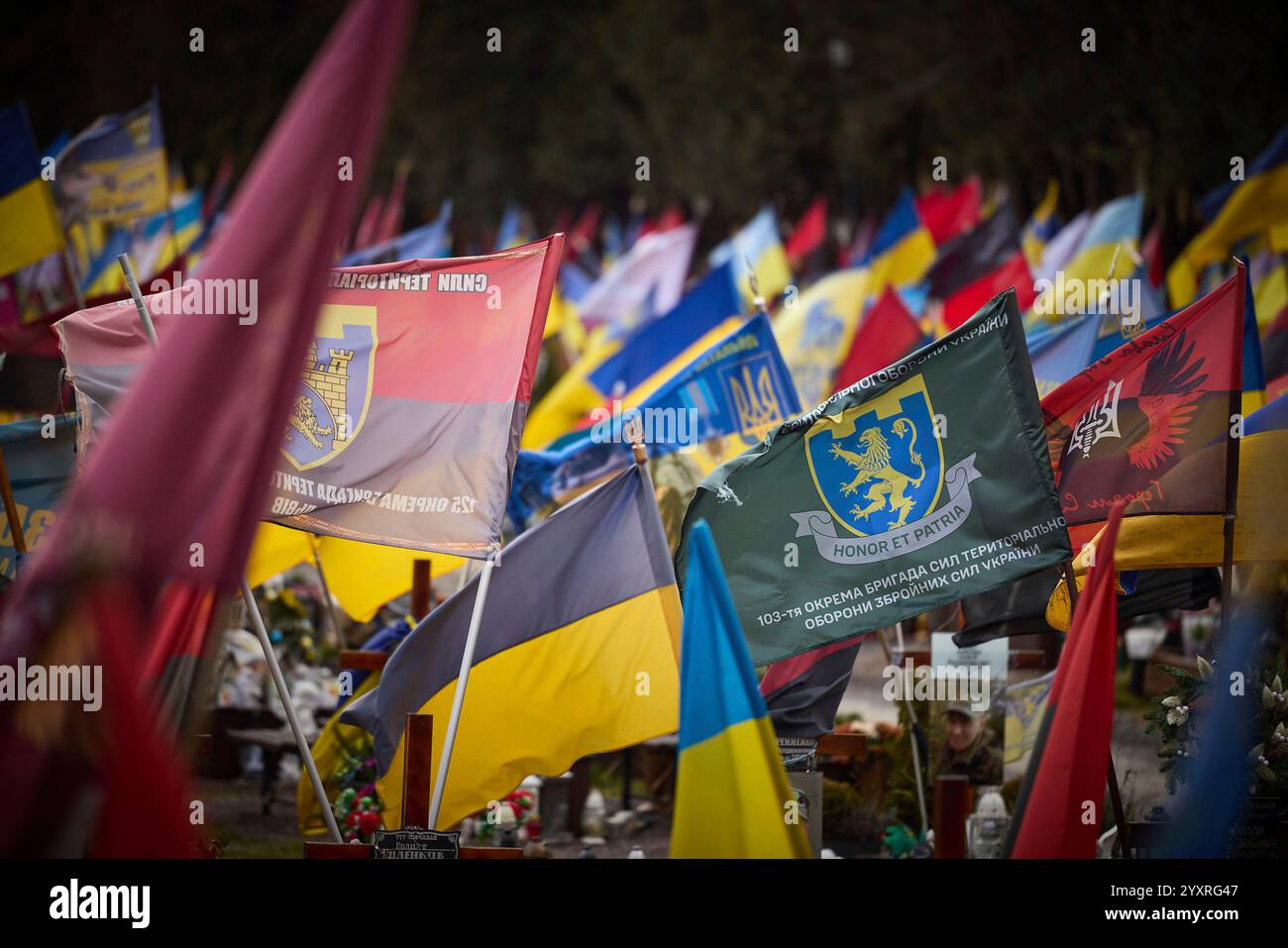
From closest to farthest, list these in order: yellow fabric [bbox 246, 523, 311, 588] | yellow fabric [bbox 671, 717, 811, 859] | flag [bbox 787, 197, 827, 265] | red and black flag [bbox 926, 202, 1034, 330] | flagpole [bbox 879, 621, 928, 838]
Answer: yellow fabric [bbox 671, 717, 811, 859] < flagpole [bbox 879, 621, 928, 838] < yellow fabric [bbox 246, 523, 311, 588] < red and black flag [bbox 926, 202, 1034, 330] < flag [bbox 787, 197, 827, 265]

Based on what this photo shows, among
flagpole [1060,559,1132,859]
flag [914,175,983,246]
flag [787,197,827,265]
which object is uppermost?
flag [787,197,827,265]

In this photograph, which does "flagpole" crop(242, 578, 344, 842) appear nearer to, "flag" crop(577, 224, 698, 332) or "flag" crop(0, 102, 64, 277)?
"flag" crop(0, 102, 64, 277)

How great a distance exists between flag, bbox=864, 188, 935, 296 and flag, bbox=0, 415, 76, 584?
1425 centimetres

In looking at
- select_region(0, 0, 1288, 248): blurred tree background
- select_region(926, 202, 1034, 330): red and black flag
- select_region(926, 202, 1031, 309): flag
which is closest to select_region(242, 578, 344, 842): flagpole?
select_region(926, 202, 1034, 330): red and black flag

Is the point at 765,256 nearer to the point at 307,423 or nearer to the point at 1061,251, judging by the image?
the point at 1061,251

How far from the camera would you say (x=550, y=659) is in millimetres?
7246

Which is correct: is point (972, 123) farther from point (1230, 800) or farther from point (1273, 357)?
point (1230, 800)

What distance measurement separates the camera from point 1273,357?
11383 millimetres

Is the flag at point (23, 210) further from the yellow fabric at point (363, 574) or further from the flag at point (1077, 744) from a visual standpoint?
the flag at point (1077, 744)

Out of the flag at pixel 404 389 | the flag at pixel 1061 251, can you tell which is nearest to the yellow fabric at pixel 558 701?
the flag at pixel 404 389

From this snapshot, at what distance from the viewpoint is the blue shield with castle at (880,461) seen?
7051 millimetres

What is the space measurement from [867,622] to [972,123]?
36073mm

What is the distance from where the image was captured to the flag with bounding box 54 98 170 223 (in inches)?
613

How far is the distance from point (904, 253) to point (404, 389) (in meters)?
15.0
